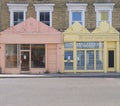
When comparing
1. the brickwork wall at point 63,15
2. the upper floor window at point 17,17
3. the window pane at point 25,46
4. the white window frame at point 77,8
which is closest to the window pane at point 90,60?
the brickwork wall at point 63,15

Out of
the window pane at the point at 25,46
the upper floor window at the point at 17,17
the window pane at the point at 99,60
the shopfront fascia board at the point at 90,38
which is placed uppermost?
the upper floor window at the point at 17,17

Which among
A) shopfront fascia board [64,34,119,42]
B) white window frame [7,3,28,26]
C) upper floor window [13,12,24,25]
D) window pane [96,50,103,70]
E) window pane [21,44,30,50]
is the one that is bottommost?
window pane [96,50,103,70]

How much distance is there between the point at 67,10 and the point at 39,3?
108 inches

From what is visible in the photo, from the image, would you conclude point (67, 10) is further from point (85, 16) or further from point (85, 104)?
point (85, 104)

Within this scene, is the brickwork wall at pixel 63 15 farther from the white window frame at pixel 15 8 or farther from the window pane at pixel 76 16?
the window pane at pixel 76 16

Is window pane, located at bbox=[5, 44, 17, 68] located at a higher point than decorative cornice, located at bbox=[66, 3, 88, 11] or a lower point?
lower

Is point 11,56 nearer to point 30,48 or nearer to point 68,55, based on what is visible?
point 30,48

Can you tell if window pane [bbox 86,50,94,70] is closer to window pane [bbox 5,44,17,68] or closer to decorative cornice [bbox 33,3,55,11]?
decorative cornice [bbox 33,3,55,11]

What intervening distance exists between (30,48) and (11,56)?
1990mm

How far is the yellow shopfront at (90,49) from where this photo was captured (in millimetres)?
38688

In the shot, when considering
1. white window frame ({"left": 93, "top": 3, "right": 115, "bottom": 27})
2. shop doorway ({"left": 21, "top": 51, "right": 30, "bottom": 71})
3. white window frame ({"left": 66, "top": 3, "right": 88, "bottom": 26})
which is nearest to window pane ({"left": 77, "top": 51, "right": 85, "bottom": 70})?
white window frame ({"left": 66, "top": 3, "right": 88, "bottom": 26})

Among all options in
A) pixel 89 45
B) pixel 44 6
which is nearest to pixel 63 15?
pixel 44 6

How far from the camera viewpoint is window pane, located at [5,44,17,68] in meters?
39.3

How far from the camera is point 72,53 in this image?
39.3 m
